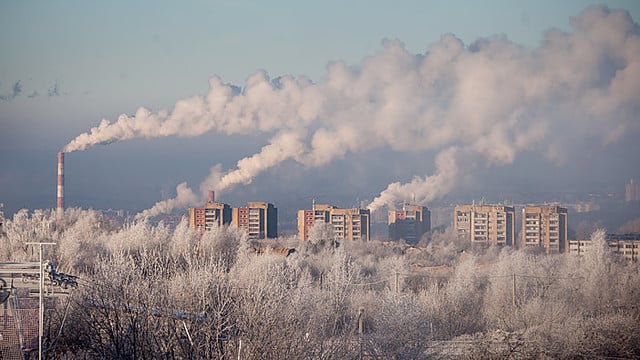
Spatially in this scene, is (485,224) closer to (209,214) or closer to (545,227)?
(545,227)

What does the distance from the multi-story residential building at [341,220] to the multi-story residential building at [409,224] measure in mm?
7162

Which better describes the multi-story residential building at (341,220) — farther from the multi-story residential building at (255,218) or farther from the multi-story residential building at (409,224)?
the multi-story residential building at (409,224)

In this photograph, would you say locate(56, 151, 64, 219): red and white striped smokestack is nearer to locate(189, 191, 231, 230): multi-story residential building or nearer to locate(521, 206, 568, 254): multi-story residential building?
Answer: locate(189, 191, 231, 230): multi-story residential building

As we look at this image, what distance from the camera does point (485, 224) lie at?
68.8 metres

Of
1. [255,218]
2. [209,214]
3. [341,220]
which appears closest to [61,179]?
[209,214]

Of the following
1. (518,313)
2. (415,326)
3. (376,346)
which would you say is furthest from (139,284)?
(518,313)

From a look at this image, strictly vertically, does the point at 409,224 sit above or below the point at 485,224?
below

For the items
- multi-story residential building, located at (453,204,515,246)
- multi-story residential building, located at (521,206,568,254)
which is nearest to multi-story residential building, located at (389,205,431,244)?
multi-story residential building, located at (453,204,515,246)

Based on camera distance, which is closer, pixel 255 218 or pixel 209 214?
pixel 209 214

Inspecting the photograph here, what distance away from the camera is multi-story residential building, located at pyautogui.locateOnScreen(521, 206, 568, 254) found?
62344 mm

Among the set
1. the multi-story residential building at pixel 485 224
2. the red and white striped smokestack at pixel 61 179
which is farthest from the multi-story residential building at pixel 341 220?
the red and white striped smokestack at pixel 61 179

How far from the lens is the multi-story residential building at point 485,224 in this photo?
6750 centimetres

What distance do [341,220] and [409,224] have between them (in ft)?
32.6

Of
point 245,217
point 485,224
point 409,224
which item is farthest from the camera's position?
point 409,224
